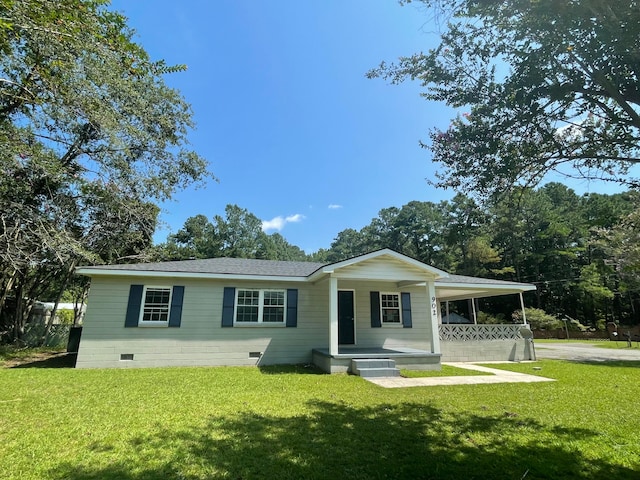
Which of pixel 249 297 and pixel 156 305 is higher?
pixel 249 297

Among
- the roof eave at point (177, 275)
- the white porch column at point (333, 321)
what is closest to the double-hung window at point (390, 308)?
the white porch column at point (333, 321)

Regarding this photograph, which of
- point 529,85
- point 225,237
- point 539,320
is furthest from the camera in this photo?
point 225,237

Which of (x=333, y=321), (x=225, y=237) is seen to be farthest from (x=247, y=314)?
(x=225, y=237)

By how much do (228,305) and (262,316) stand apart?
1126mm

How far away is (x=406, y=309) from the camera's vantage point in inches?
474

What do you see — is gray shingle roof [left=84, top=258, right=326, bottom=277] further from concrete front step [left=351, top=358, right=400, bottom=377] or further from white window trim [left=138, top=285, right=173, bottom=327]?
concrete front step [left=351, top=358, right=400, bottom=377]

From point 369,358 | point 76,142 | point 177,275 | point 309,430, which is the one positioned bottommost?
point 309,430

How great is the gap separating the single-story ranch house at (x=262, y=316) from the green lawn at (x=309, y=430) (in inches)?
86.6

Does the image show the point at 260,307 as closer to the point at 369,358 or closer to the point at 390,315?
the point at 369,358

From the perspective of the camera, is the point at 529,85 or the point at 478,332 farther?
the point at 478,332

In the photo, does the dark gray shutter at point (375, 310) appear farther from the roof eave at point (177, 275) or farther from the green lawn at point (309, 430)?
the green lawn at point (309, 430)

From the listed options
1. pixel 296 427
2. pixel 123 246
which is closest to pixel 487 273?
pixel 123 246

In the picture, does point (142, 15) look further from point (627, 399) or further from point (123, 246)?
point (123, 246)

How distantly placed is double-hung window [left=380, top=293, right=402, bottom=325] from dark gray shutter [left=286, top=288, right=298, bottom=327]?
3.20m
